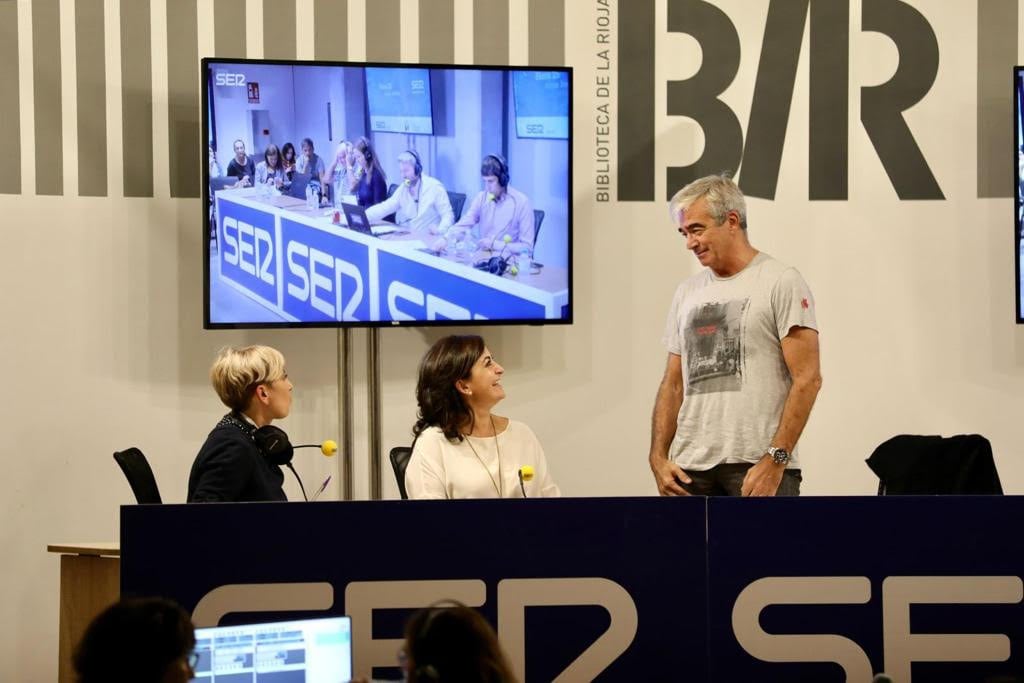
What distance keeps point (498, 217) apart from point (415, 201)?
0.35 metres

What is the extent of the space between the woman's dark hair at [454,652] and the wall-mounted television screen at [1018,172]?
4061mm

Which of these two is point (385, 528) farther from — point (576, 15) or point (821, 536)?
point (576, 15)

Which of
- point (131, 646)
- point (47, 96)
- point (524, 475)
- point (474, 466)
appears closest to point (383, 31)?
point (47, 96)

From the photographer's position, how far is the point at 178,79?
5.66 meters

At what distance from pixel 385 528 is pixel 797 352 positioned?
2.18 metres

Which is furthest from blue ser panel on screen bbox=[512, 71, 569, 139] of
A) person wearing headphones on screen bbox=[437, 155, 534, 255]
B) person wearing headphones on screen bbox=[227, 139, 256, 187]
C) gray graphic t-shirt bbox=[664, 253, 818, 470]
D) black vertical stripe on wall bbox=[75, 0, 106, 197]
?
black vertical stripe on wall bbox=[75, 0, 106, 197]

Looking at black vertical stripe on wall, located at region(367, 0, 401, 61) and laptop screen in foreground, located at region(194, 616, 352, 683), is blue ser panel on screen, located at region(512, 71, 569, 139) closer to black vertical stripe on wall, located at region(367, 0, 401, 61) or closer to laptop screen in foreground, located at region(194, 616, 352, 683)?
black vertical stripe on wall, located at region(367, 0, 401, 61)

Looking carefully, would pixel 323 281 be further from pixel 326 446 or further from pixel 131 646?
pixel 131 646

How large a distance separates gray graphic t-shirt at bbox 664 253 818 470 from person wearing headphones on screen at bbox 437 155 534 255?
31.0 inches

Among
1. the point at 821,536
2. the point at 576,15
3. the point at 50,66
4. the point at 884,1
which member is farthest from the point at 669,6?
the point at 821,536

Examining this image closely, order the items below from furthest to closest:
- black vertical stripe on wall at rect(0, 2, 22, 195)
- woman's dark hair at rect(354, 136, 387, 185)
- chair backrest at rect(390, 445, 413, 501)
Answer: black vertical stripe on wall at rect(0, 2, 22, 195)
woman's dark hair at rect(354, 136, 387, 185)
chair backrest at rect(390, 445, 413, 501)

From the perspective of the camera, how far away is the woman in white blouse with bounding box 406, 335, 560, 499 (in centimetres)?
425

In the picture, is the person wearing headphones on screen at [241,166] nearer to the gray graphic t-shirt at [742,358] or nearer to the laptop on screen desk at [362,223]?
the laptop on screen desk at [362,223]

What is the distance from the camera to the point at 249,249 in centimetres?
537
